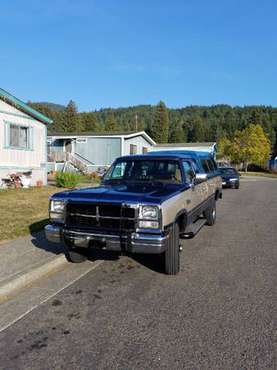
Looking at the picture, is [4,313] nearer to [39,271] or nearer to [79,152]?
[39,271]

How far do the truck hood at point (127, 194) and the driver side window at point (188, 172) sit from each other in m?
0.72

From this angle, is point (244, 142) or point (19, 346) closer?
point (19, 346)

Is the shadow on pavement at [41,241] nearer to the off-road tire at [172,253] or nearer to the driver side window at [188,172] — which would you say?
the off-road tire at [172,253]

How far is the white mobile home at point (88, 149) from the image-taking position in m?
34.0

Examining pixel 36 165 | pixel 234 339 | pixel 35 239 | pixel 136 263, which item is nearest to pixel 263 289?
pixel 234 339

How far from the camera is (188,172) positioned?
7.67 m

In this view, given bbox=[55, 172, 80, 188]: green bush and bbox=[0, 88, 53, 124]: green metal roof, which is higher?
bbox=[0, 88, 53, 124]: green metal roof

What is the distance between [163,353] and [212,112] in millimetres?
180111

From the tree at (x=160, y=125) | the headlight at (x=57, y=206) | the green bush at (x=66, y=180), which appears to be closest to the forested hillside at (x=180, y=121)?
the tree at (x=160, y=125)

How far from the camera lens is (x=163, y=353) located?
3703mm

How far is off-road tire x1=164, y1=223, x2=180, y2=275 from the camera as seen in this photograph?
5852 mm

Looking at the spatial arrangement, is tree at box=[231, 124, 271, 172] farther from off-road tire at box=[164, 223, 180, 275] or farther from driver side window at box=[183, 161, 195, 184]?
off-road tire at box=[164, 223, 180, 275]

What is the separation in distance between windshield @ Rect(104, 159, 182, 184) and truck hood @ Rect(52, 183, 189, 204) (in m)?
0.59

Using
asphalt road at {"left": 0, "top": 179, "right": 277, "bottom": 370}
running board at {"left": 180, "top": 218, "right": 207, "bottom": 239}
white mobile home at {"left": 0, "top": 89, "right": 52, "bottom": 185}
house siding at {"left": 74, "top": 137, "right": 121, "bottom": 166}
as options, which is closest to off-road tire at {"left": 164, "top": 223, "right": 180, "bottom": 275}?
asphalt road at {"left": 0, "top": 179, "right": 277, "bottom": 370}
